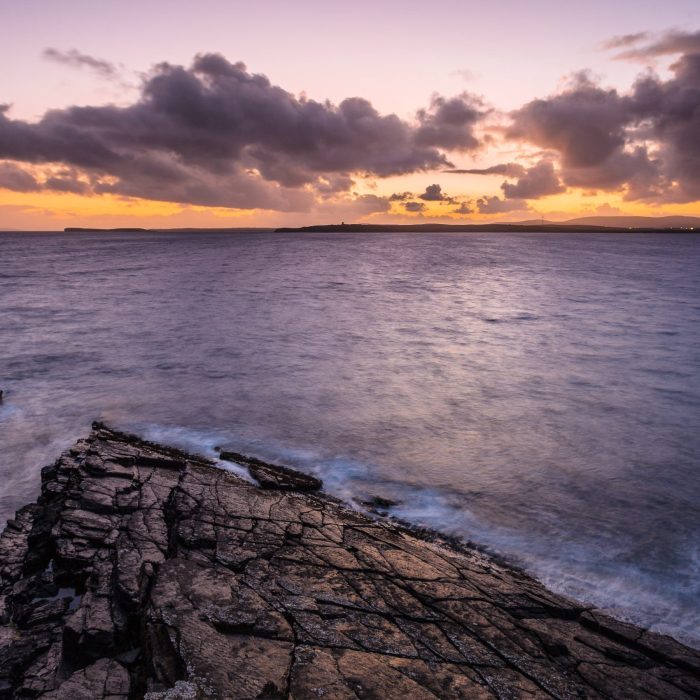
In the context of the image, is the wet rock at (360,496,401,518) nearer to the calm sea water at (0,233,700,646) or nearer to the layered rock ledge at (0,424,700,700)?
the calm sea water at (0,233,700,646)

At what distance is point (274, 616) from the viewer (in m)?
4.12

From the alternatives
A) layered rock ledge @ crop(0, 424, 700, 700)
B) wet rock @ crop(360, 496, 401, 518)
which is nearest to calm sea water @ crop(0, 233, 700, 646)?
wet rock @ crop(360, 496, 401, 518)

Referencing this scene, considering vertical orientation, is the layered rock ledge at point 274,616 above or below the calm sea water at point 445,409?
above

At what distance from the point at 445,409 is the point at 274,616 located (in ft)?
28.0

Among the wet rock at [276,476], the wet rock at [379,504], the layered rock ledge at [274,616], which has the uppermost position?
the layered rock ledge at [274,616]

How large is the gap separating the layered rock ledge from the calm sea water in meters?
1.44

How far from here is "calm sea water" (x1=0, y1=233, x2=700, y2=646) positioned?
6.92 meters

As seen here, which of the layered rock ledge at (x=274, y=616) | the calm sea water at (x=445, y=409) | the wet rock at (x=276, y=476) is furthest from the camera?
the wet rock at (x=276, y=476)

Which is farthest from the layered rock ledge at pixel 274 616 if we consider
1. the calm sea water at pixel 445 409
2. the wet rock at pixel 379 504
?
the calm sea water at pixel 445 409

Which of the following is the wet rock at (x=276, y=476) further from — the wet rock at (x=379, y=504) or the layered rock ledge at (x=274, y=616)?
the layered rock ledge at (x=274, y=616)

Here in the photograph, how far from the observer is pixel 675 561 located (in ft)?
20.7

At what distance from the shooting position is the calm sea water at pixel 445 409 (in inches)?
272

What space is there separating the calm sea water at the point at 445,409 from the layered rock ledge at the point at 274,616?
1.44 m

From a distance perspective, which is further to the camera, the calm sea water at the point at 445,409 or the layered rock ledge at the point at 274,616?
the calm sea water at the point at 445,409
